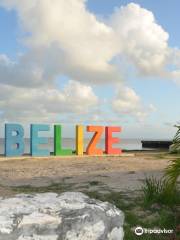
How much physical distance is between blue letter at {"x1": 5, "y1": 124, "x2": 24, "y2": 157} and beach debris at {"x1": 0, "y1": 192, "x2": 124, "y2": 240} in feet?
54.9

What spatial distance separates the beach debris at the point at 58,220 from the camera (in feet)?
11.0

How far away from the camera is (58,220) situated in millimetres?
3461

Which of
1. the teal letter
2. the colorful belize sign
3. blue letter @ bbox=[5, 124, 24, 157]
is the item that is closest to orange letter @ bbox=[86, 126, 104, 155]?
the colorful belize sign

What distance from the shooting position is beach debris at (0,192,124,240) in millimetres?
3350

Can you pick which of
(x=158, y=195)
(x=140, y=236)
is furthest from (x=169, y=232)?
(x=158, y=195)

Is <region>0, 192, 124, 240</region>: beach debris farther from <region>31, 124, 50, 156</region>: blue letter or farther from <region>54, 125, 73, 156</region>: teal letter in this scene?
<region>54, 125, 73, 156</region>: teal letter

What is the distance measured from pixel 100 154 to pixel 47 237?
19.9 metres

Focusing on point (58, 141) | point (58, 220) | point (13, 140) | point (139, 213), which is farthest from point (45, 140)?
point (58, 220)

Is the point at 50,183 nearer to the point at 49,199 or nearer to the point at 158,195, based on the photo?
the point at 158,195

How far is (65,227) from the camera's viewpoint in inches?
136

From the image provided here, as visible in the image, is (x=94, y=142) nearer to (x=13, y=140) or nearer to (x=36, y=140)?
(x=36, y=140)

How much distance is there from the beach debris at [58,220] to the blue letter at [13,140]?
16.7 metres

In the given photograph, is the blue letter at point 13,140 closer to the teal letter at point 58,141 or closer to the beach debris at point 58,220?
the teal letter at point 58,141

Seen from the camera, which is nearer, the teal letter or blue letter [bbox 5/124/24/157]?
blue letter [bbox 5/124/24/157]
